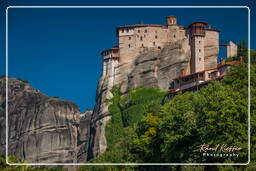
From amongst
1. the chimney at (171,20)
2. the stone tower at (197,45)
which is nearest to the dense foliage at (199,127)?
the stone tower at (197,45)

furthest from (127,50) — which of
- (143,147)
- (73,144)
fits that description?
(143,147)

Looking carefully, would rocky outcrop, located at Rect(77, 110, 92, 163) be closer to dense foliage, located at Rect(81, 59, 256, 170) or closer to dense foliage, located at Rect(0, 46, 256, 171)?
dense foliage, located at Rect(0, 46, 256, 171)

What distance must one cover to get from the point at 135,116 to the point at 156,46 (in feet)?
36.2

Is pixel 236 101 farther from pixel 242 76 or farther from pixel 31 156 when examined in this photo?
pixel 31 156

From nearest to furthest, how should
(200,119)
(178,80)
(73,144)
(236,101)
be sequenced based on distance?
(236,101) < (200,119) < (178,80) < (73,144)

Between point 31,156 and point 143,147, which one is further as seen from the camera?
point 31,156

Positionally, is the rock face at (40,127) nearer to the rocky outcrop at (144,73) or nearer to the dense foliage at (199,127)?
the rocky outcrop at (144,73)

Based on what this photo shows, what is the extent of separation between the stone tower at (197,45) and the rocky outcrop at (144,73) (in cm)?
69

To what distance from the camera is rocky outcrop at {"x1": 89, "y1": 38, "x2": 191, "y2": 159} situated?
77.4 m

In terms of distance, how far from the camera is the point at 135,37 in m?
81.1

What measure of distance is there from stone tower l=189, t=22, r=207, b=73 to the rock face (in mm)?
19024

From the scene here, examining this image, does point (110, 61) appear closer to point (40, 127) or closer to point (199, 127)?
point (40, 127)

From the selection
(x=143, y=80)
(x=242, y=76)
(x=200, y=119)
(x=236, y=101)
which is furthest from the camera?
(x=143, y=80)

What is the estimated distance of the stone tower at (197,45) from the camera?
76.5 metres
